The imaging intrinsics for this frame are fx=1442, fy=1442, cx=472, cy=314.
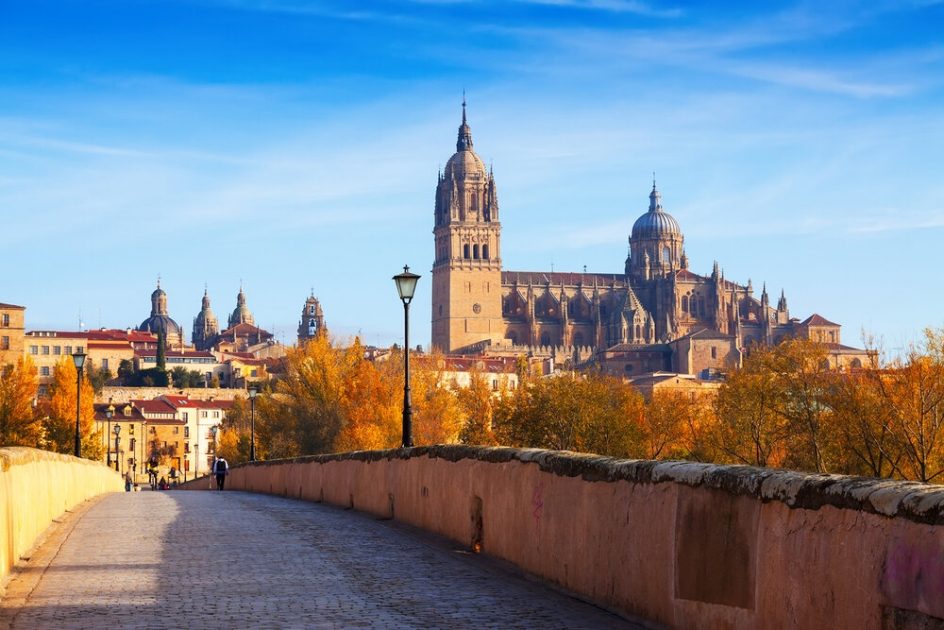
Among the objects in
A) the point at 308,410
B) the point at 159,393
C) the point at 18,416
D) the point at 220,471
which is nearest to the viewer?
the point at 220,471

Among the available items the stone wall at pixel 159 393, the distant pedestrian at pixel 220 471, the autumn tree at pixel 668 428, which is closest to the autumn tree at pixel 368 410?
the autumn tree at pixel 668 428

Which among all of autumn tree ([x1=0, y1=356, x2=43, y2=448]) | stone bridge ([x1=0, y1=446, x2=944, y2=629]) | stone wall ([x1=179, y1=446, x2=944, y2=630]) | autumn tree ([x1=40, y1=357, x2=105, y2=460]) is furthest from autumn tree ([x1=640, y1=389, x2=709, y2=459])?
stone wall ([x1=179, y1=446, x2=944, y2=630])

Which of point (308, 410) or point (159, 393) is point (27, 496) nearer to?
point (308, 410)

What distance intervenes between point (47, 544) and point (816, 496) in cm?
1079

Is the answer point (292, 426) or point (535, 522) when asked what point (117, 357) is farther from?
point (535, 522)

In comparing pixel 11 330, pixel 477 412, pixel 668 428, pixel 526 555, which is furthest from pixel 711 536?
pixel 11 330

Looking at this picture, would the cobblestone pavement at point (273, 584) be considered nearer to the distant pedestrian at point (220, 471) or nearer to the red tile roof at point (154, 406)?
the distant pedestrian at point (220, 471)

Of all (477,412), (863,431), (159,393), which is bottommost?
(863,431)

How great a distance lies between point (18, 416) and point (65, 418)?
11.1 feet

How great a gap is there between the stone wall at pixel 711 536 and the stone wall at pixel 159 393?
143 meters

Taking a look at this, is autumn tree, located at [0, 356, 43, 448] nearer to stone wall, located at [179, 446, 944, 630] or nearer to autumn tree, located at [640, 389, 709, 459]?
autumn tree, located at [640, 389, 709, 459]

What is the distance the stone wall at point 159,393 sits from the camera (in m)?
157

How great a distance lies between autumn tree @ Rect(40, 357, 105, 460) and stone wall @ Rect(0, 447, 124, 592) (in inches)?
2406

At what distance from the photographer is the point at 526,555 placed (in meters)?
12.8
